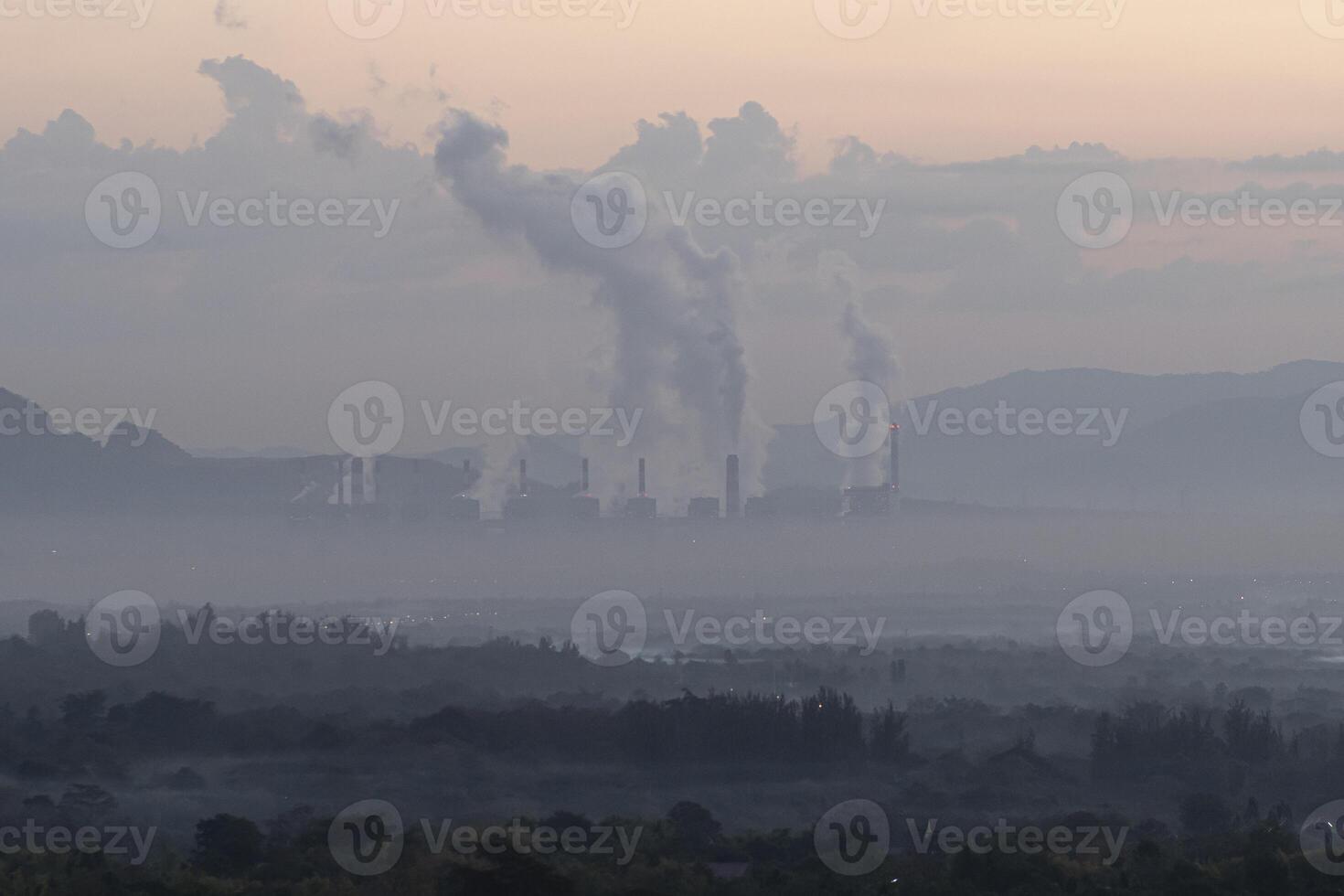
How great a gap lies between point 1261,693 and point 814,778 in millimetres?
77643

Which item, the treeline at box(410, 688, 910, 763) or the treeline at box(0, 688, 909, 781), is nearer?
the treeline at box(0, 688, 909, 781)

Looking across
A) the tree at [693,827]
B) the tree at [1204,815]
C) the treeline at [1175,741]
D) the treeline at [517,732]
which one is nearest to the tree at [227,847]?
the tree at [693,827]

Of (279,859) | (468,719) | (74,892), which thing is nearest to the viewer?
(74,892)

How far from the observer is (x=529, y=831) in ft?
289

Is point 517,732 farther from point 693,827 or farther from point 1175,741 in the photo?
point 1175,741

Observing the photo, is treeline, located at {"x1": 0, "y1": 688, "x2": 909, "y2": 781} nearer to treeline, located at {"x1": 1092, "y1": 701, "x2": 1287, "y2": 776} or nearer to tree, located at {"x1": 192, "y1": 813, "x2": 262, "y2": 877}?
treeline, located at {"x1": 1092, "y1": 701, "x2": 1287, "y2": 776}

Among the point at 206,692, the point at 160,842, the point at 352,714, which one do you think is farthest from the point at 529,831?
the point at 206,692

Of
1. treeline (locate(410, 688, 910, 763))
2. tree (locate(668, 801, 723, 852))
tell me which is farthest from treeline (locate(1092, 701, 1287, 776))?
tree (locate(668, 801, 723, 852))

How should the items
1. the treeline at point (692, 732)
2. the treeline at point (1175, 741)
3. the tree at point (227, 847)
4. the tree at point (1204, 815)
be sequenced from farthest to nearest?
the treeline at point (692, 732) → the treeline at point (1175, 741) → the tree at point (1204, 815) → the tree at point (227, 847)

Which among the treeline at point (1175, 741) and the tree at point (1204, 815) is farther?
the treeline at point (1175, 741)

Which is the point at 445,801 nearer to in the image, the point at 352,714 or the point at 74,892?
the point at 352,714

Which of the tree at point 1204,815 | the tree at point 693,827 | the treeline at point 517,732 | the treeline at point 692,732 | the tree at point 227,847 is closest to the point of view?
Result: the tree at point 227,847

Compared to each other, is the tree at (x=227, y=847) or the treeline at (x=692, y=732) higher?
the treeline at (x=692, y=732)

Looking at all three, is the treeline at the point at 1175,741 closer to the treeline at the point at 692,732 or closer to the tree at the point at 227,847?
the treeline at the point at 692,732
